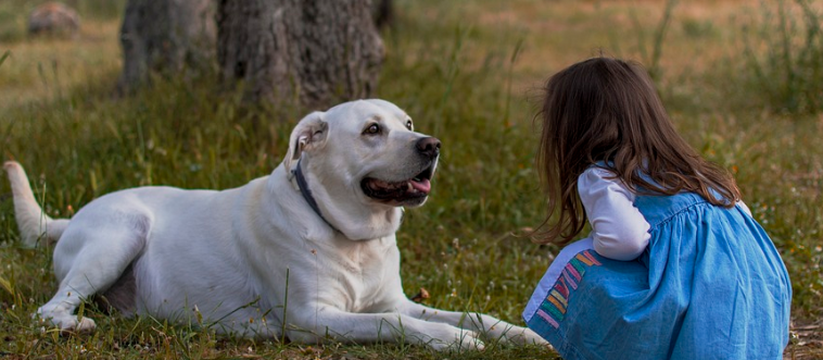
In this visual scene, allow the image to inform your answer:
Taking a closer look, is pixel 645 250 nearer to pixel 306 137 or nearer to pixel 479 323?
pixel 479 323

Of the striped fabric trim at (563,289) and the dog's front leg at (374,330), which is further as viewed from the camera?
the dog's front leg at (374,330)

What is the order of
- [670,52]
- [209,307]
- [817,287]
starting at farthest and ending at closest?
[670,52] < [817,287] < [209,307]

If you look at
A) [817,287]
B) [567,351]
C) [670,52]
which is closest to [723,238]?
[567,351]

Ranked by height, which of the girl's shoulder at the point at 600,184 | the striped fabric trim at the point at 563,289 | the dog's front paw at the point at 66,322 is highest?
the girl's shoulder at the point at 600,184

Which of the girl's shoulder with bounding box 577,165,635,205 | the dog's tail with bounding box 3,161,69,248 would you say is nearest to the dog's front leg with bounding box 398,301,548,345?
the girl's shoulder with bounding box 577,165,635,205

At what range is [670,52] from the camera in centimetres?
999

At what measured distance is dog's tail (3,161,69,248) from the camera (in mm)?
4113

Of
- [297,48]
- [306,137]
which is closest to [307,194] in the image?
[306,137]

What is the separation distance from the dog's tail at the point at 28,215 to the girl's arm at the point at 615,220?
2713 mm

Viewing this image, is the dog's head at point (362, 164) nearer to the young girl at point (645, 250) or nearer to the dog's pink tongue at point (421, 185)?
the dog's pink tongue at point (421, 185)

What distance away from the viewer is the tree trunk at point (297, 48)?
5.57 metres

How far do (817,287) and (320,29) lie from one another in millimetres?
3388

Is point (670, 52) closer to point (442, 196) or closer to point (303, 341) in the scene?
point (442, 196)

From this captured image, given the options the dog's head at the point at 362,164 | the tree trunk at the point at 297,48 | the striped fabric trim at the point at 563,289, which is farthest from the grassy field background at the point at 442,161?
the dog's head at the point at 362,164
